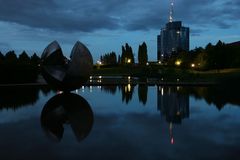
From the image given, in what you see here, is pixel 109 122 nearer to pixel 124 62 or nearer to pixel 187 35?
pixel 124 62

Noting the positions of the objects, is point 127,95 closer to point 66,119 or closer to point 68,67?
point 68,67

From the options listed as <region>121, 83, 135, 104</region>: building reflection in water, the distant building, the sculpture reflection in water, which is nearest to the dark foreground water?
the sculpture reflection in water

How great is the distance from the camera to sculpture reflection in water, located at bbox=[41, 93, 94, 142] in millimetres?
9703

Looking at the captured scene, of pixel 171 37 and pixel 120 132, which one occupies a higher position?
pixel 171 37

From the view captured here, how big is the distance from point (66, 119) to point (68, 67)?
7.37 m

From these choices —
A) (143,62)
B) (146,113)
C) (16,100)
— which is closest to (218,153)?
(146,113)

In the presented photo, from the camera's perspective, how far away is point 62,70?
20.3 m

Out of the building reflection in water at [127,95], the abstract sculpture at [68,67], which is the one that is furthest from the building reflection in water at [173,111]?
the abstract sculpture at [68,67]

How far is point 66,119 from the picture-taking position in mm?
11719

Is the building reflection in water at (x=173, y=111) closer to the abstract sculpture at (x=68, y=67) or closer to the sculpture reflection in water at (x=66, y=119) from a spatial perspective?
the sculpture reflection in water at (x=66, y=119)

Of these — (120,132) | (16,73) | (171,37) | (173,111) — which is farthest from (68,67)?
(171,37)

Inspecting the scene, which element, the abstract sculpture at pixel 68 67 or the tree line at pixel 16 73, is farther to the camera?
the tree line at pixel 16 73

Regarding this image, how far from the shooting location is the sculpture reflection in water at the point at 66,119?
9.70 meters

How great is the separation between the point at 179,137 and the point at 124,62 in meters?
65.8
